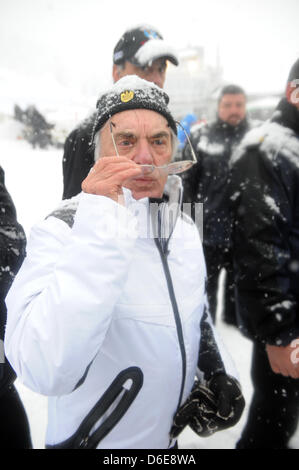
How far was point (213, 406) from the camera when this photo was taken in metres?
1.24

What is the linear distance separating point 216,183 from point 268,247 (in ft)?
6.09

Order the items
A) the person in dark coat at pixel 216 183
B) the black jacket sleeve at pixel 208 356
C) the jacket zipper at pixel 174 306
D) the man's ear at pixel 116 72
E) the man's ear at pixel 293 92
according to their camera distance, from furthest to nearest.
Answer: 1. the person in dark coat at pixel 216 183
2. the man's ear at pixel 116 72
3. the man's ear at pixel 293 92
4. the black jacket sleeve at pixel 208 356
5. the jacket zipper at pixel 174 306

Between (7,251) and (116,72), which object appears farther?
(116,72)

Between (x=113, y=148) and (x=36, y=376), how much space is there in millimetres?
888

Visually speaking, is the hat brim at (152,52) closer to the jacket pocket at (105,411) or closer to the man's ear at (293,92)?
the man's ear at (293,92)

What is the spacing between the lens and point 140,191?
1.14 meters

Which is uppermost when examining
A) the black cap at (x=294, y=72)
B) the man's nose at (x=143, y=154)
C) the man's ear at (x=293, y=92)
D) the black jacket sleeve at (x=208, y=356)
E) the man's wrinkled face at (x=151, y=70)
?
the man's wrinkled face at (x=151, y=70)

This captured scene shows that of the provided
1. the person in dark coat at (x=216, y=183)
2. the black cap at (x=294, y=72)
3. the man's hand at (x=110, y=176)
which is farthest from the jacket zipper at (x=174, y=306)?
the person in dark coat at (x=216, y=183)

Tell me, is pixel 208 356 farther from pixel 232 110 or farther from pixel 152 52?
pixel 232 110

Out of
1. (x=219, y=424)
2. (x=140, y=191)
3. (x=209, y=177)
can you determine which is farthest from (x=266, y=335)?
(x=209, y=177)

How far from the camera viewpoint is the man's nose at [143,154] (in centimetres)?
116

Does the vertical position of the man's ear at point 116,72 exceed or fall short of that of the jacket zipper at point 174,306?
it exceeds it

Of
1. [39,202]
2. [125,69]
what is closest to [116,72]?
[125,69]

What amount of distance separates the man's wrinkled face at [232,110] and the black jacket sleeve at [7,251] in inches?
117
